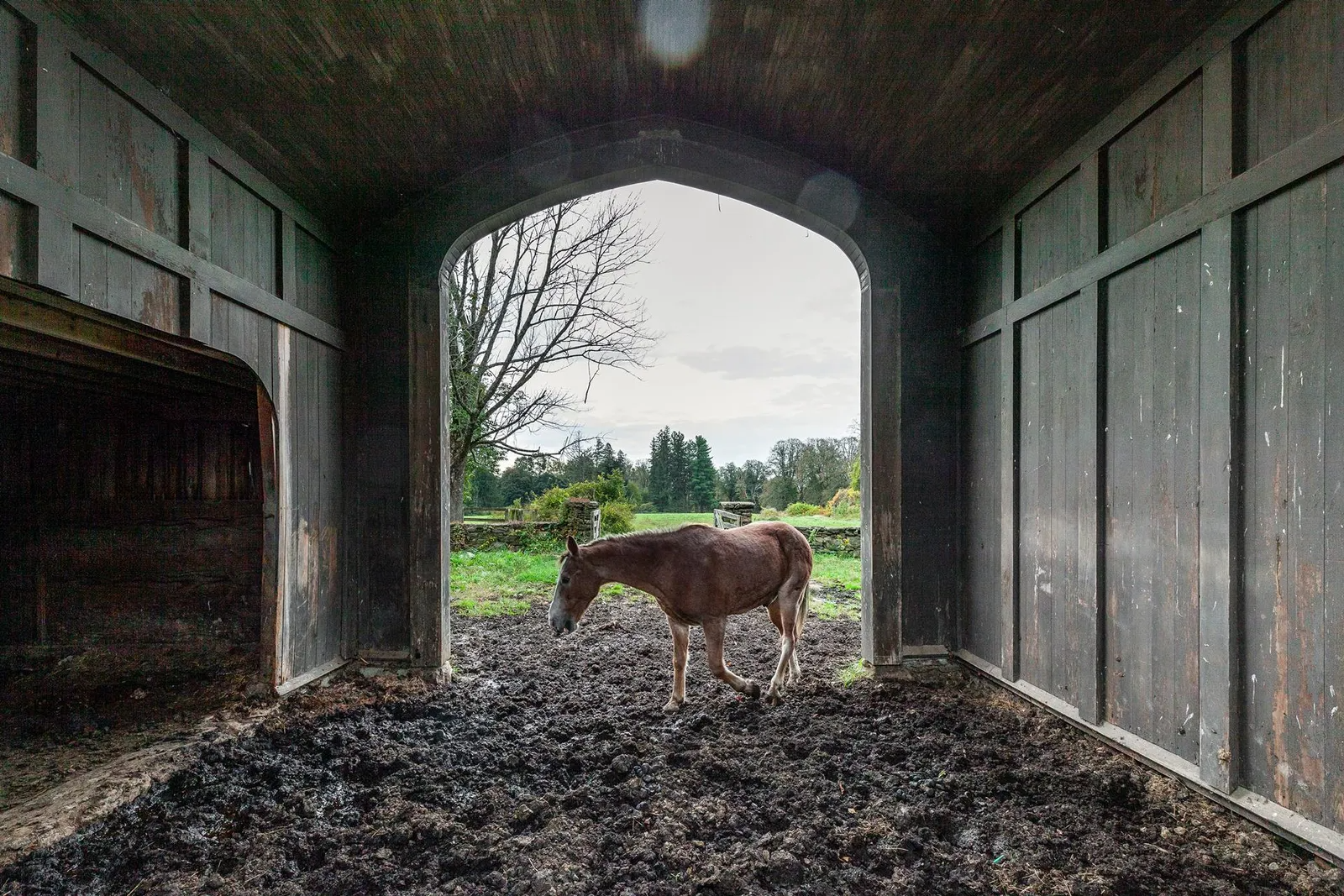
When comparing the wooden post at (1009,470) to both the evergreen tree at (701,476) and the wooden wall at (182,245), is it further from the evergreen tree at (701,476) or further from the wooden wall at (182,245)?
the evergreen tree at (701,476)

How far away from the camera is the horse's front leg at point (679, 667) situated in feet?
14.1

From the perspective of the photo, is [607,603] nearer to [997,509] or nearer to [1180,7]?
[997,509]

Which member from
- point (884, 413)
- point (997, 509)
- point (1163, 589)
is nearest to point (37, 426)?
point (884, 413)

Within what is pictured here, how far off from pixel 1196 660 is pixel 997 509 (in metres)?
1.78

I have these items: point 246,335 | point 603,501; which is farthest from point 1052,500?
point 603,501

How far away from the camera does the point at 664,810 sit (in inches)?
114

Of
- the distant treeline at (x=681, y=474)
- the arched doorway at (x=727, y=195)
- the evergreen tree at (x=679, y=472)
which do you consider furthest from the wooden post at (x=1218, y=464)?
the evergreen tree at (x=679, y=472)

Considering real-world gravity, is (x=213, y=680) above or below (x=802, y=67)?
below

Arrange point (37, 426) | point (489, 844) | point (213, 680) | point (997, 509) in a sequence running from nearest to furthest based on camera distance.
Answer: point (489, 844) < point (997, 509) < point (213, 680) < point (37, 426)

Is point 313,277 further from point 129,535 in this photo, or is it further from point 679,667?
point 679,667

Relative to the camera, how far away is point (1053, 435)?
3900 mm

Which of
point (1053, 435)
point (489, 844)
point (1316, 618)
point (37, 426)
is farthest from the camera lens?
point (37, 426)

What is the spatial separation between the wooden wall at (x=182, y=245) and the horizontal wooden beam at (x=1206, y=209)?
5138 mm

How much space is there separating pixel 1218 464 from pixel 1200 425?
0.72 ft
